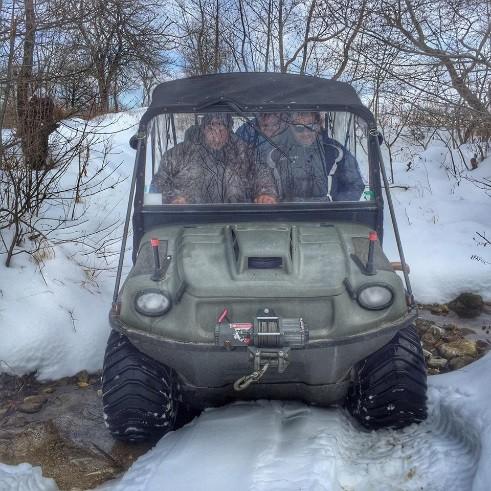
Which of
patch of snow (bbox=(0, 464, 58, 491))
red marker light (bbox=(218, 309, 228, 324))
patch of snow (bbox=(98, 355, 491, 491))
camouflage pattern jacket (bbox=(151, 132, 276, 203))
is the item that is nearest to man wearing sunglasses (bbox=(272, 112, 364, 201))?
camouflage pattern jacket (bbox=(151, 132, 276, 203))

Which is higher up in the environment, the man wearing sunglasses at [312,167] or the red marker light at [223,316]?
the man wearing sunglasses at [312,167]

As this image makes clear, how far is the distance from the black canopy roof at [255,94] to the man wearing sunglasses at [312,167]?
4.9 inches

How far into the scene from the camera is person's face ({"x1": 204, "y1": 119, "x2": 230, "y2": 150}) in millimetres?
3793

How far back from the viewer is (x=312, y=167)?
12.4ft

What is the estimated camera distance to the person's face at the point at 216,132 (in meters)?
3.79

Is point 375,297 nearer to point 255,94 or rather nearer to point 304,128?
point 304,128

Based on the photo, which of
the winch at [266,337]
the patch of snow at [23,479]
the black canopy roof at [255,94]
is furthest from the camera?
the black canopy roof at [255,94]

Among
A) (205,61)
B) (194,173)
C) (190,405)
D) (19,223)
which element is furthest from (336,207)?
(205,61)

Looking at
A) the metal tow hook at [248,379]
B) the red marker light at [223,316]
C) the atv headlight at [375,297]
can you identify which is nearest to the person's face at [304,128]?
the atv headlight at [375,297]

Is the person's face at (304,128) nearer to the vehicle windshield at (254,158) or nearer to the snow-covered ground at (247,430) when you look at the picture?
the vehicle windshield at (254,158)

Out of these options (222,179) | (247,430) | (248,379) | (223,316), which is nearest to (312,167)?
(222,179)

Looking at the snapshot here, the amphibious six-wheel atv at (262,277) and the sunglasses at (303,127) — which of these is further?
the sunglasses at (303,127)

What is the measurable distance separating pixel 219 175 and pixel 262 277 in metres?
0.99

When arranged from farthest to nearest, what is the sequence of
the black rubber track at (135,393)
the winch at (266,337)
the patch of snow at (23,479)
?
the black rubber track at (135,393), the patch of snow at (23,479), the winch at (266,337)
